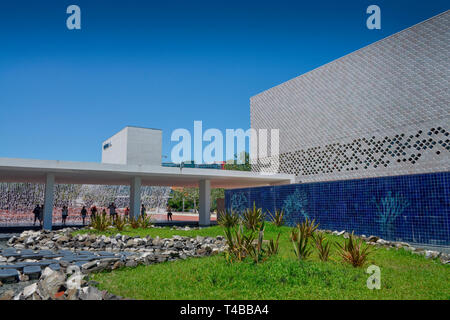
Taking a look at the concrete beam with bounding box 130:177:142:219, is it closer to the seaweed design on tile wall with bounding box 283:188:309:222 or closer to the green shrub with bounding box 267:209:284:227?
the green shrub with bounding box 267:209:284:227

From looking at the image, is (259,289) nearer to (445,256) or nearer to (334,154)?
(445,256)

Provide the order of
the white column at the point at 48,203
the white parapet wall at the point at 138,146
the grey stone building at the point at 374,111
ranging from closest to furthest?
the white column at the point at 48,203 < the grey stone building at the point at 374,111 < the white parapet wall at the point at 138,146

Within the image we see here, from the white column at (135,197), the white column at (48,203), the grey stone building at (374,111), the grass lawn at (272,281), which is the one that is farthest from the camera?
the grey stone building at (374,111)

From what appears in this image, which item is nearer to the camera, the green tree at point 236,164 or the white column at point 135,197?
the white column at point 135,197

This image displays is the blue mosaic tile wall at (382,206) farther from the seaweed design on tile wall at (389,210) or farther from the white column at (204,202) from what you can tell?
the white column at (204,202)

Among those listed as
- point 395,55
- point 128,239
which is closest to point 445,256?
point 128,239

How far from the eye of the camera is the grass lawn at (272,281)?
16.4 ft

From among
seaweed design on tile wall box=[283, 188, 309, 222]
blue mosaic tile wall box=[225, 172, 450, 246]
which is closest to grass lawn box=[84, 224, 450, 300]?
blue mosaic tile wall box=[225, 172, 450, 246]

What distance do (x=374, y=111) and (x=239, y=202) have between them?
14593 mm

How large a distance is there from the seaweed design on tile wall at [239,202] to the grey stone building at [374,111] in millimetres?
12718

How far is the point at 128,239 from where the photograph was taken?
1195cm

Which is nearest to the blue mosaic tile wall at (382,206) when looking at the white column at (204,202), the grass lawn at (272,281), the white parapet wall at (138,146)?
the grass lawn at (272,281)

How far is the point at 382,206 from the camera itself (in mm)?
A: 11031
